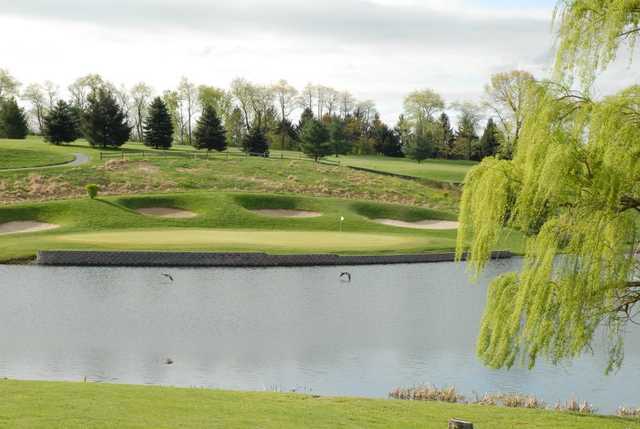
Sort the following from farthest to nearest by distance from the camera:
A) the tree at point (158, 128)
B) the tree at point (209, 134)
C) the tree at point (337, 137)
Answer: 1. the tree at point (337, 137)
2. the tree at point (158, 128)
3. the tree at point (209, 134)

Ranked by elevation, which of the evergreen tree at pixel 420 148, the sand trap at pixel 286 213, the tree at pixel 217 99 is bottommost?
the sand trap at pixel 286 213

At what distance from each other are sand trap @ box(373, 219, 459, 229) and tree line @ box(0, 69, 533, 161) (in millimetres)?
33809

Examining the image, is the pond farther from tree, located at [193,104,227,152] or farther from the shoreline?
tree, located at [193,104,227,152]

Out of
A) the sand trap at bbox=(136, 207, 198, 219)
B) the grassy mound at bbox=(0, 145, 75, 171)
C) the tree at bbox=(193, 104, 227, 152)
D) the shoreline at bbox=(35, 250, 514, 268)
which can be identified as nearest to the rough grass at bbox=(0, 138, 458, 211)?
the grassy mound at bbox=(0, 145, 75, 171)

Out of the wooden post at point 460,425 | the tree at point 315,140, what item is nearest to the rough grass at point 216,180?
the tree at point 315,140

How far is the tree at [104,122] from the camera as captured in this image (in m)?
93.4

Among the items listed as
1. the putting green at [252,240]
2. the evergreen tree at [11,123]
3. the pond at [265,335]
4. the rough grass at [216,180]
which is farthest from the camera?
the evergreen tree at [11,123]

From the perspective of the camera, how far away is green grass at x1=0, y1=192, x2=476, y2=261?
48844 mm

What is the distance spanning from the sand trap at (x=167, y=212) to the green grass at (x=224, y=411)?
148ft

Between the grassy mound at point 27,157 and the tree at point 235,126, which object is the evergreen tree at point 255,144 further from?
the tree at point 235,126

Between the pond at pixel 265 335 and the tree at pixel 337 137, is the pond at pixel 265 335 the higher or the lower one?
the lower one

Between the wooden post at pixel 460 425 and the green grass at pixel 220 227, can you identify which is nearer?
the wooden post at pixel 460 425

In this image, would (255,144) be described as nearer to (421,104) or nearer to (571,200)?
(421,104)

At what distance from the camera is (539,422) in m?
14.9
